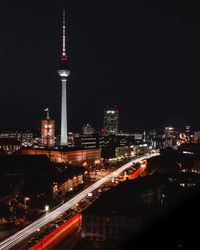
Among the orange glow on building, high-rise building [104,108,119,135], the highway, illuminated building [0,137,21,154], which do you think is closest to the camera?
the highway

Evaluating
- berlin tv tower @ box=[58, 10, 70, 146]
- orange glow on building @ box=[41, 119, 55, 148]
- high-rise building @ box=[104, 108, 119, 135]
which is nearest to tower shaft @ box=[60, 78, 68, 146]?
berlin tv tower @ box=[58, 10, 70, 146]

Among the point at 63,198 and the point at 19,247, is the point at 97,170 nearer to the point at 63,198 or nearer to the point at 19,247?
the point at 63,198

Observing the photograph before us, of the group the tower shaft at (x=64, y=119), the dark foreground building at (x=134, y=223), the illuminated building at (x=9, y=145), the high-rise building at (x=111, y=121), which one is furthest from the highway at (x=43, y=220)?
the high-rise building at (x=111, y=121)

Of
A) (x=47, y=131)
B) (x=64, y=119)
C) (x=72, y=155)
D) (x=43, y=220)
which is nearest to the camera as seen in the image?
(x=43, y=220)

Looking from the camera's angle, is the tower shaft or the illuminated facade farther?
the tower shaft

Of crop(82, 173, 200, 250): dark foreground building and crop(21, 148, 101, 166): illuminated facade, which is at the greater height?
crop(21, 148, 101, 166): illuminated facade

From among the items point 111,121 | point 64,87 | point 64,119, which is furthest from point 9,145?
point 111,121

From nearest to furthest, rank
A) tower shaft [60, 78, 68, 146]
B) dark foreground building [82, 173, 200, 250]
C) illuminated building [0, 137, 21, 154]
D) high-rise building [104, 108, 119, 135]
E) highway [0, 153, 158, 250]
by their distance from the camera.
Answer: highway [0, 153, 158, 250]
dark foreground building [82, 173, 200, 250]
illuminated building [0, 137, 21, 154]
tower shaft [60, 78, 68, 146]
high-rise building [104, 108, 119, 135]

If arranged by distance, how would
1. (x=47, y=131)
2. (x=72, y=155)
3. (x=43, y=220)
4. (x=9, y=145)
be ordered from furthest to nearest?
1. (x=47, y=131)
2. (x=9, y=145)
3. (x=72, y=155)
4. (x=43, y=220)

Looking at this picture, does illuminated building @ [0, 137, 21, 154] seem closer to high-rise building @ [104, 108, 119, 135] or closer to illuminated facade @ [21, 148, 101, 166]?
illuminated facade @ [21, 148, 101, 166]

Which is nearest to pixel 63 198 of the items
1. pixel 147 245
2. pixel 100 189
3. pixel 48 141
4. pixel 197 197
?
pixel 100 189

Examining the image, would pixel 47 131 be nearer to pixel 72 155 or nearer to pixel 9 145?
pixel 9 145
